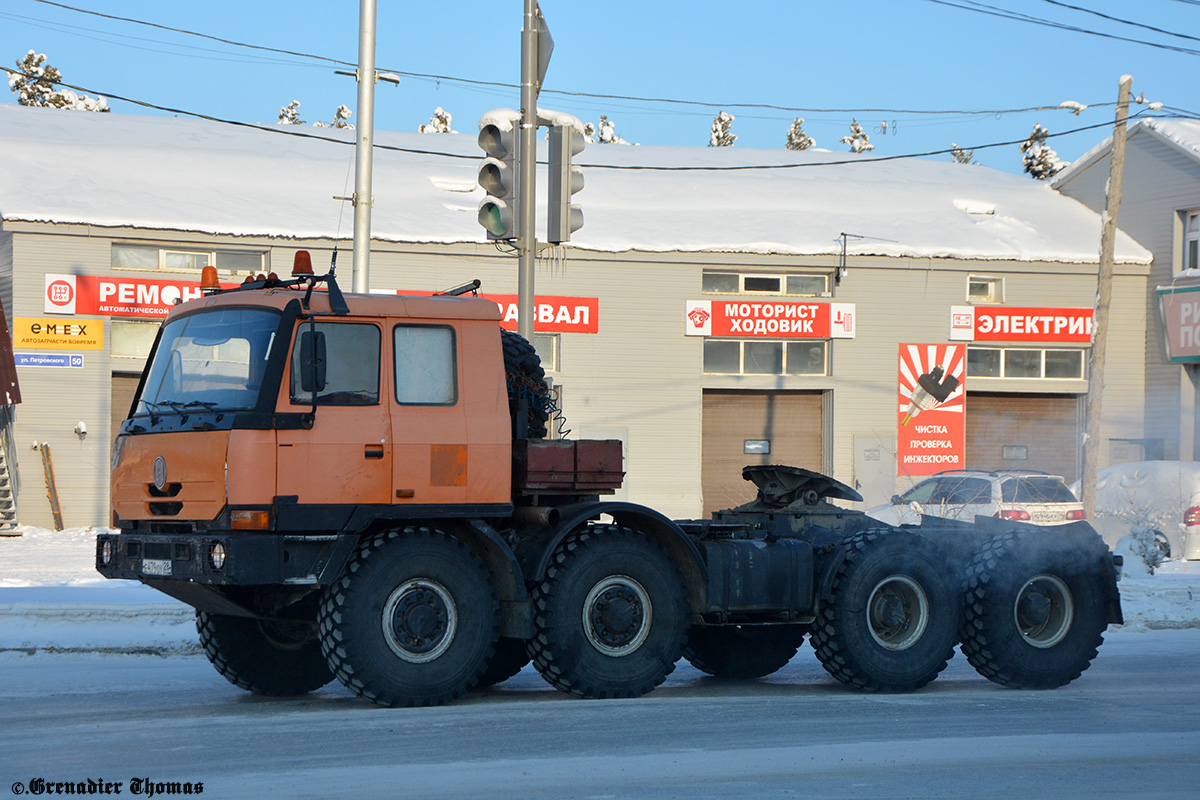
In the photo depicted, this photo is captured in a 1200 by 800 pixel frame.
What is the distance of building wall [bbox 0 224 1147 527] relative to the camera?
25062mm

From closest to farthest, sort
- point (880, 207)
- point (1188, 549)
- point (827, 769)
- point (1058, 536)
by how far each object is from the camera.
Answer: point (827, 769) < point (1058, 536) < point (1188, 549) < point (880, 207)

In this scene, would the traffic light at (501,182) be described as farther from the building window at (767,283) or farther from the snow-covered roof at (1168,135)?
the snow-covered roof at (1168,135)

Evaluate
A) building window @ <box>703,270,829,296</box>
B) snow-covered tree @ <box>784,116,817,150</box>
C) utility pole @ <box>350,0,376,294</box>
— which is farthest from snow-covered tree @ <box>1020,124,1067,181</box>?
utility pole @ <box>350,0,376,294</box>

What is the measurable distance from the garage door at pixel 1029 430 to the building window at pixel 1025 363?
576mm

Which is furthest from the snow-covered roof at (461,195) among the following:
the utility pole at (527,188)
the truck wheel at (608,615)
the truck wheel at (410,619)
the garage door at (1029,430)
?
the truck wheel at (410,619)

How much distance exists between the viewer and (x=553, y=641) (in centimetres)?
875

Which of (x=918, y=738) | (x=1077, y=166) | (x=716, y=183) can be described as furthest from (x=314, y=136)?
(x=918, y=738)

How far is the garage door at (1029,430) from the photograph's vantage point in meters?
30.2

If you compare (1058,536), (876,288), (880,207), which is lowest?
(1058,536)

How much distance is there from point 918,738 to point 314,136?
96.3 ft

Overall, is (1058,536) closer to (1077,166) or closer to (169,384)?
(169,384)

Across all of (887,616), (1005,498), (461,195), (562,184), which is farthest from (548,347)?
(887,616)

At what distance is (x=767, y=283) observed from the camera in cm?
2898

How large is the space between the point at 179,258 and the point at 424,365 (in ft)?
61.8
